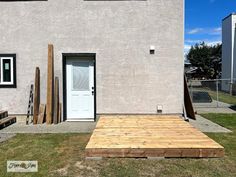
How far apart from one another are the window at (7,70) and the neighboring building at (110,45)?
35mm

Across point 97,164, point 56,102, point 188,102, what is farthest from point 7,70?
point 188,102

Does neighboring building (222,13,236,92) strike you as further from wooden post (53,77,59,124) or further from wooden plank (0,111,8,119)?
wooden plank (0,111,8,119)

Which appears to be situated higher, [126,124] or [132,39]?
[132,39]

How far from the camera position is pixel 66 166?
15.1 ft

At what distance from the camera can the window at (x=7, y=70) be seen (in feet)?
28.8

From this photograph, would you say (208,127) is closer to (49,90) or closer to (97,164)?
(97,164)

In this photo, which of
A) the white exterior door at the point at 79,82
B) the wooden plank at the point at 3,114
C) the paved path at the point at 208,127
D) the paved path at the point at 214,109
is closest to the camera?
the paved path at the point at 208,127

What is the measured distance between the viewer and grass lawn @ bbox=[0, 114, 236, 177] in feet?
14.0

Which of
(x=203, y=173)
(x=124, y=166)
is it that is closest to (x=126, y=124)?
(x=124, y=166)

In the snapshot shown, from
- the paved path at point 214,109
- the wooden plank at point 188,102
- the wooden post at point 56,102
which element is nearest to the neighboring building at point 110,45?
the wooden post at point 56,102

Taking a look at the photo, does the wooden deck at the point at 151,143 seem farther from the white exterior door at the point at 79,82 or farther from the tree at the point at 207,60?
the tree at the point at 207,60

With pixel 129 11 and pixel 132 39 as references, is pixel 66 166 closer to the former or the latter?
pixel 132 39

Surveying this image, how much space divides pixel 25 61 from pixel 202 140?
6.45 meters

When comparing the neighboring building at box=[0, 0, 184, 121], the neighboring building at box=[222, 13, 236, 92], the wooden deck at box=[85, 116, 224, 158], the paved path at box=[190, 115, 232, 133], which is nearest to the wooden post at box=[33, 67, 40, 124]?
the neighboring building at box=[0, 0, 184, 121]
